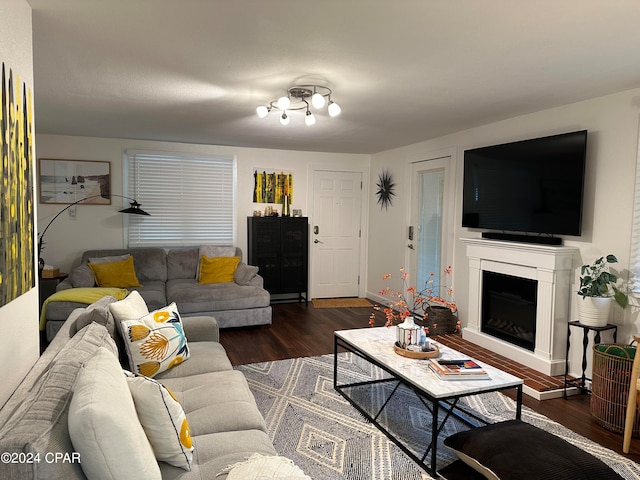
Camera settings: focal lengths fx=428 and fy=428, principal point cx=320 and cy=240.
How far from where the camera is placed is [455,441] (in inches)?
87.7

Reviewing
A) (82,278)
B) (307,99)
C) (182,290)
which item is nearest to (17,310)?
(307,99)

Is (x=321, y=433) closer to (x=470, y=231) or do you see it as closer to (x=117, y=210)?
(x=470, y=231)

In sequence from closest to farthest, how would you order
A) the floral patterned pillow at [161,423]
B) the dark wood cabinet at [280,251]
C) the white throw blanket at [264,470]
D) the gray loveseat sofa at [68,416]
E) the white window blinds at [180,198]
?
the gray loveseat sofa at [68,416], the white throw blanket at [264,470], the floral patterned pillow at [161,423], the white window blinds at [180,198], the dark wood cabinet at [280,251]

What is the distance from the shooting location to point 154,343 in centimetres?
242

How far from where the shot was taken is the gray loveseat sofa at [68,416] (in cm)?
106

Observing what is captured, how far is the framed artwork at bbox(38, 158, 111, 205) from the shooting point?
211 inches

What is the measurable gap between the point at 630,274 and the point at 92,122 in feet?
16.9

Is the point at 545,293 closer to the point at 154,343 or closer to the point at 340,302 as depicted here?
the point at 154,343

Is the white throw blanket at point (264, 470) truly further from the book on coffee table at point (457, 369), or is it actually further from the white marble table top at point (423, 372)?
the book on coffee table at point (457, 369)

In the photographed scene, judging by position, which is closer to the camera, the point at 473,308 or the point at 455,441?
the point at 455,441

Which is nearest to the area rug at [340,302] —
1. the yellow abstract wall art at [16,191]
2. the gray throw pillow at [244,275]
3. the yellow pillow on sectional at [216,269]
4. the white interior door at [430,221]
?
the white interior door at [430,221]

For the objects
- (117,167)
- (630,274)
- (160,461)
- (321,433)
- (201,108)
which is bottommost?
(321,433)

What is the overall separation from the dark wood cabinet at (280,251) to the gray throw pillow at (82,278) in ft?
6.72

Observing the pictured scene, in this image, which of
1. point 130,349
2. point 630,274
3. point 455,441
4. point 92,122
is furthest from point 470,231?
point 92,122
